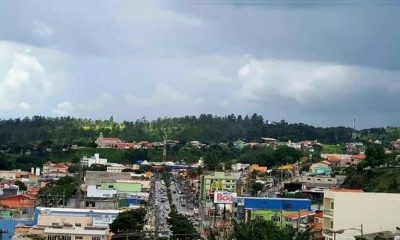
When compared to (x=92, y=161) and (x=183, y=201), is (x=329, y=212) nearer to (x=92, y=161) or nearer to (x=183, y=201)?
(x=183, y=201)

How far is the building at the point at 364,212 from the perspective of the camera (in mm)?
29672

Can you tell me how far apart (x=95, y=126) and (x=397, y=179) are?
348ft

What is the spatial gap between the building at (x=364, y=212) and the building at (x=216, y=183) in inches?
1590

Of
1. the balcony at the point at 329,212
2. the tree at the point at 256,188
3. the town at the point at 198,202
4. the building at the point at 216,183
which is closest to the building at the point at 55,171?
the town at the point at 198,202

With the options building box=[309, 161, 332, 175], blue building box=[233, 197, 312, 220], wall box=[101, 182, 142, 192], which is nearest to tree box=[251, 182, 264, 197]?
building box=[309, 161, 332, 175]

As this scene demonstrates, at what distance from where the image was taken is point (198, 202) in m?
68.8

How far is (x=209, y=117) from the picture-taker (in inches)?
6102

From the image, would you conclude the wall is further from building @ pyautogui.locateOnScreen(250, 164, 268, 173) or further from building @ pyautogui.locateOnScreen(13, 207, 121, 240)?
building @ pyautogui.locateOnScreen(13, 207, 121, 240)

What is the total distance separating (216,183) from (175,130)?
73516mm

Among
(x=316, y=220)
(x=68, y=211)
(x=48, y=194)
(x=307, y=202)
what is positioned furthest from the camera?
(x=48, y=194)

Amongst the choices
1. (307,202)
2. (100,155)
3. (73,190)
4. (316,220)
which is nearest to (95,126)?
(100,155)

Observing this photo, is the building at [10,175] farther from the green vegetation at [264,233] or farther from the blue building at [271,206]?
the green vegetation at [264,233]

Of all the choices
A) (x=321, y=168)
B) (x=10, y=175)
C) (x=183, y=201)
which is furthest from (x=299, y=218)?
(x=10, y=175)

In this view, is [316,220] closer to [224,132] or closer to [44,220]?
[44,220]
